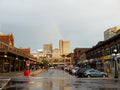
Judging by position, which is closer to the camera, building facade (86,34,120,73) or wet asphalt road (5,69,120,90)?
wet asphalt road (5,69,120,90)

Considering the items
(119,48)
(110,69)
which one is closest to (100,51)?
(110,69)

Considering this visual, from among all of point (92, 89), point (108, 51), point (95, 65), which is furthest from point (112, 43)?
point (92, 89)

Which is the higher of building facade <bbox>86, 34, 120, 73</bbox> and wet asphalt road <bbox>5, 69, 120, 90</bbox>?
building facade <bbox>86, 34, 120, 73</bbox>

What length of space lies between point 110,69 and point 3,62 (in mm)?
32699

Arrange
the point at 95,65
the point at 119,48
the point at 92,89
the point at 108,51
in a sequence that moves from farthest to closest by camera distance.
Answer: the point at 95,65 < the point at 108,51 < the point at 119,48 < the point at 92,89

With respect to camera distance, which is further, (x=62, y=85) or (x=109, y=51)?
(x=109, y=51)

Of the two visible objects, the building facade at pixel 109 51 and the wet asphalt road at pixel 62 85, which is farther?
the building facade at pixel 109 51

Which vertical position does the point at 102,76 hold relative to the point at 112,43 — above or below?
below

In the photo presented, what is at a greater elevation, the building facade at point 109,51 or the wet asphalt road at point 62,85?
the building facade at point 109,51

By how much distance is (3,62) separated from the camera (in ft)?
284

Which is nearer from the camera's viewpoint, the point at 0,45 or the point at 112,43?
the point at 112,43

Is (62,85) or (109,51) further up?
(109,51)

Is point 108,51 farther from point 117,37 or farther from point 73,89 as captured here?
point 73,89

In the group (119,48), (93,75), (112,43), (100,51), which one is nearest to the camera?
(93,75)
